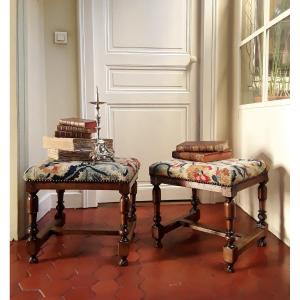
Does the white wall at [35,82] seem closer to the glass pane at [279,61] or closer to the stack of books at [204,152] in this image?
the stack of books at [204,152]

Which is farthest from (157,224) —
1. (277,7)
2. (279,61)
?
(277,7)

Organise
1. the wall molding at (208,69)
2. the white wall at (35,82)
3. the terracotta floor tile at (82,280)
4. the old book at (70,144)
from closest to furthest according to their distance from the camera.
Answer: the terracotta floor tile at (82,280) < the old book at (70,144) < the white wall at (35,82) < the wall molding at (208,69)

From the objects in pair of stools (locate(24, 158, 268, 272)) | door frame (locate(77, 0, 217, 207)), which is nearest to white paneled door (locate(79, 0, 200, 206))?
door frame (locate(77, 0, 217, 207))

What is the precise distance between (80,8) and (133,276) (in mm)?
1752

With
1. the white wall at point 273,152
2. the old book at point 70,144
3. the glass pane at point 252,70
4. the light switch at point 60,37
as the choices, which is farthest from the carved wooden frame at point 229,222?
the light switch at point 60,37

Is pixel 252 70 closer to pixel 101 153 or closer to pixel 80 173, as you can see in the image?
pixel 101 153

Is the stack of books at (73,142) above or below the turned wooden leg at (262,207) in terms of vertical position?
above

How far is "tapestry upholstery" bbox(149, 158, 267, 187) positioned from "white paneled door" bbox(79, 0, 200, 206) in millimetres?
860

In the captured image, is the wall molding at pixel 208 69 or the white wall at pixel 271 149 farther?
the wall molding at pixel 208 69

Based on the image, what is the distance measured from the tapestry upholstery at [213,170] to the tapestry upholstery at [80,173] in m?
0.22

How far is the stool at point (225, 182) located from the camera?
142 cm

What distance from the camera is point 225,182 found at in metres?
1.41
